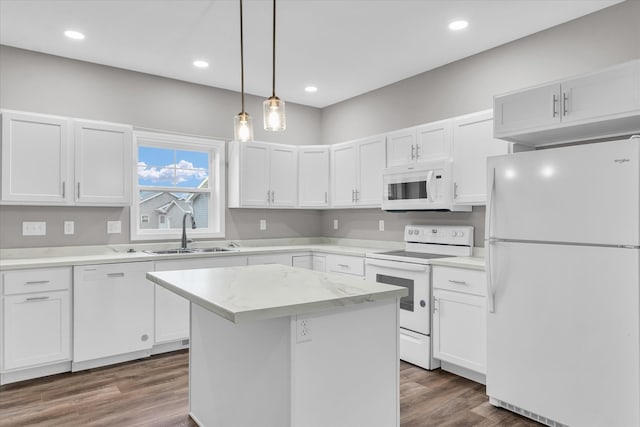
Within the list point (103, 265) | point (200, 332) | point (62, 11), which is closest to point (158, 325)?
point (103, 265)

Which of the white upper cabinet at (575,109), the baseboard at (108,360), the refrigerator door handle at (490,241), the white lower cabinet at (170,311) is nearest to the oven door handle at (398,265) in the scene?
the refrigerator door handle at (490,241)

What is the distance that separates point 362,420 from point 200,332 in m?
1.11

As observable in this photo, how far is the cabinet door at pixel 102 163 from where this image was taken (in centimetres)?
354

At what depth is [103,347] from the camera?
340 centimetres

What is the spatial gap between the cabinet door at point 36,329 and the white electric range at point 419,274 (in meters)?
2.60

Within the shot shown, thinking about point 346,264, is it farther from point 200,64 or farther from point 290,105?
point 200,64

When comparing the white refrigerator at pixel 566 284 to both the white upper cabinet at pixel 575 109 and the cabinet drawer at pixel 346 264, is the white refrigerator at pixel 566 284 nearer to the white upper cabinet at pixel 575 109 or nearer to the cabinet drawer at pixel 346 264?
the white upper cabinet at pixel 575 109

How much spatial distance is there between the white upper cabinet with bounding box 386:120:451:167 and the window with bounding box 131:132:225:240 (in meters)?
1.94

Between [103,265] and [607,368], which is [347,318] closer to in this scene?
[607,368]

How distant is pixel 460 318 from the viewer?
10.3 ft

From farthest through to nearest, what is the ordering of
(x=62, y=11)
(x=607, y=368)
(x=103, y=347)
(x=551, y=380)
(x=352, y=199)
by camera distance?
(x=352, y=199), (x=103, y=347), (x=62, y=11), (x=551, y=380), (x=607, y=368)

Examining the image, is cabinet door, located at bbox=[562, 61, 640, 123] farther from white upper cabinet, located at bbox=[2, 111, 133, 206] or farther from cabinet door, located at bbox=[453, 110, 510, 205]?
white upper cabinet, located at bbox=[2, 111, 133, 206]

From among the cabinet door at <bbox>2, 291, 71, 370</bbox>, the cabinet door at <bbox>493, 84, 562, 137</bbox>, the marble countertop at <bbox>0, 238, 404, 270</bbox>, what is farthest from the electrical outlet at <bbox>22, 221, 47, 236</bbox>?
the cabinet door at <bbox>493, 84, 562, 137</bbox>

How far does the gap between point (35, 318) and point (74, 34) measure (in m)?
2.25
